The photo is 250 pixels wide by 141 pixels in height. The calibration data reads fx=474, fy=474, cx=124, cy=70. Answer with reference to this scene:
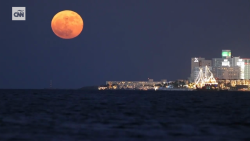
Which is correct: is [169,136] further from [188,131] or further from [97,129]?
[97,129]

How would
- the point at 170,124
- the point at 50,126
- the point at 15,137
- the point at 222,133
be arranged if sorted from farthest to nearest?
the point at 170,124 < the point at 50,126 < the point at 222,133 < the point at 15,137

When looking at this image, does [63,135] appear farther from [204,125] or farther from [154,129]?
[204,125]

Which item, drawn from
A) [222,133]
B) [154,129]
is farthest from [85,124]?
[222,133]

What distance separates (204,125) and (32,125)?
15.2 m

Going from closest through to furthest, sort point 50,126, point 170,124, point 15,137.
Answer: point 15,137
point 50,126
point 170,124

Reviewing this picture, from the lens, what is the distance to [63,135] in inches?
1357

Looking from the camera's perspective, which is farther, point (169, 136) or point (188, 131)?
point (188, 131)

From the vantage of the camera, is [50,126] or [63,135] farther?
[50,126]

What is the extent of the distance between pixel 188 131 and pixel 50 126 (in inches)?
463

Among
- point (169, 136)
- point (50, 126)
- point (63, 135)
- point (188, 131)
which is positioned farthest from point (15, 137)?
point (188, 131)

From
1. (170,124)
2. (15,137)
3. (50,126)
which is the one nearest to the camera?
(15,137)

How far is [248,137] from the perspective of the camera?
34.0 metres

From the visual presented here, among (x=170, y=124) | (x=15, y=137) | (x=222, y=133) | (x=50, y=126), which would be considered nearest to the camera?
(x=15, y=137)

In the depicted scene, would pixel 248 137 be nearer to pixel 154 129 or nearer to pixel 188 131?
pixel 188 131
